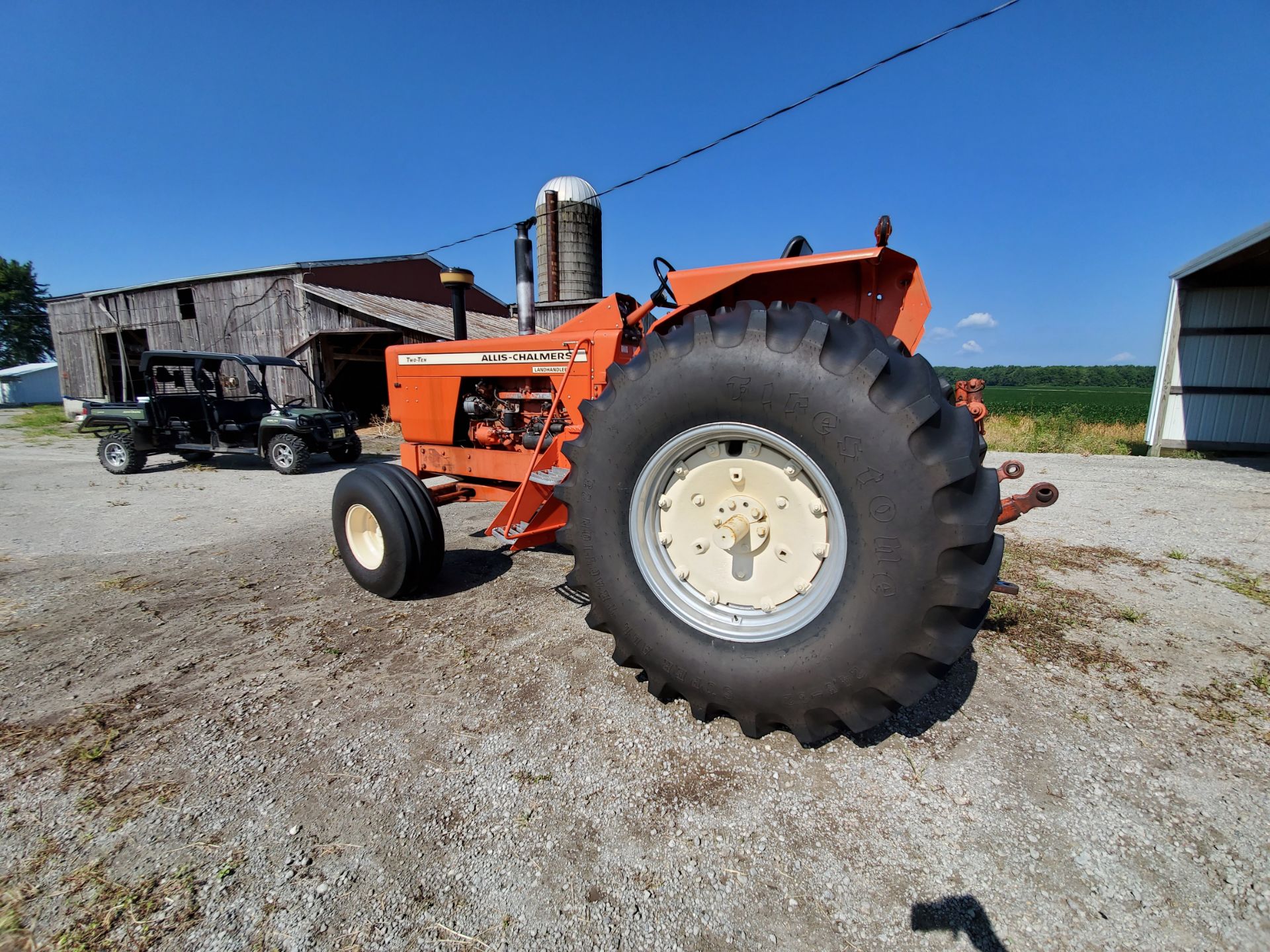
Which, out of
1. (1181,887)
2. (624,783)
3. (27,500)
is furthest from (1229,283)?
(27,500)

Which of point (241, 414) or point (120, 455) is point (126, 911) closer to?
point (241, 414)

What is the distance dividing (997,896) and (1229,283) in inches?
526

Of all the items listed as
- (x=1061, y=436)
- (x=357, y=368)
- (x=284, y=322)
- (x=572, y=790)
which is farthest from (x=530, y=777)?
(x=357, y=368)

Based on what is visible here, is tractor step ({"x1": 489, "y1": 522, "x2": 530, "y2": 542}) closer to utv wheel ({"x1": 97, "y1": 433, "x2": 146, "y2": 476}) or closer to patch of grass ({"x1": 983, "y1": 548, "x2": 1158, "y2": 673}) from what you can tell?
patch of grass ({"x1": 983, "y1": 548, "x2": 1158, "y2": 673})

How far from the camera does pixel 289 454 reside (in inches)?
317

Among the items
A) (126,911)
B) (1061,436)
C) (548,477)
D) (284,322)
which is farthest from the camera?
(284,322)

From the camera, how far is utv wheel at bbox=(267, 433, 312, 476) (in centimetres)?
802

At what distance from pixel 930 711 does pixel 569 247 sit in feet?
39.0

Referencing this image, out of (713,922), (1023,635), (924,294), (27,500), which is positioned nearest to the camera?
(713,922)

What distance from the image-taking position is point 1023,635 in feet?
8.59

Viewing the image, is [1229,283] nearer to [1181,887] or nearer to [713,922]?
[1181,887]

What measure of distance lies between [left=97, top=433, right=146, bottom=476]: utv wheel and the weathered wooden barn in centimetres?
489

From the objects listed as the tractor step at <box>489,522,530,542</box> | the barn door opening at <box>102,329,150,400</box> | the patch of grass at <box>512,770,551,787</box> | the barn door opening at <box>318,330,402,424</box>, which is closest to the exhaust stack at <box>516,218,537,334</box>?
the tractor step at <box>489,522,530,542</box>

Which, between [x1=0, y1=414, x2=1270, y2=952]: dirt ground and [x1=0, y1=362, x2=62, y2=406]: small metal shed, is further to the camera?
[x1=0, y1=362, x2=62, y2=406]: small metal shed
